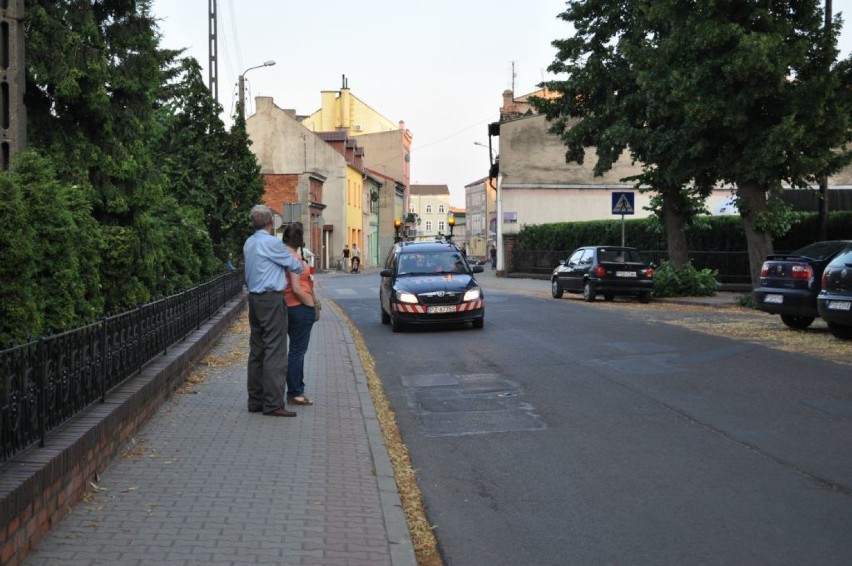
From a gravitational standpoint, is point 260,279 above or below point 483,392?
above

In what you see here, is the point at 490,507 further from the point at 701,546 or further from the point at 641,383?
the point at 641,383

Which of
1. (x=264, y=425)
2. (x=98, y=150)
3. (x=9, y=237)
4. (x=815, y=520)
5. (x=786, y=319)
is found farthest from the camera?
(x=786, y=319)

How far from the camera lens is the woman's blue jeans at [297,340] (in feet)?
31.2

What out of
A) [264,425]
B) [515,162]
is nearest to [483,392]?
[264,425]

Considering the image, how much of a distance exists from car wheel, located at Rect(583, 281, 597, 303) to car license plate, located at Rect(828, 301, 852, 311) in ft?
37.3

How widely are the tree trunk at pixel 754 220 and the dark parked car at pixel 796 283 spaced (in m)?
5.55

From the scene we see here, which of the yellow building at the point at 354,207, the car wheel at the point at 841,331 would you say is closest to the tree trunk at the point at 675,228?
the car wheel at the point at 841,331

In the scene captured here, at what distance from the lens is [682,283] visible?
27.1m

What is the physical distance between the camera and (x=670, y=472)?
6.81 meters

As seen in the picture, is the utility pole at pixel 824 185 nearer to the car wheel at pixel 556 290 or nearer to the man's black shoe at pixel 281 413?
the car wheel at pixel 556 290

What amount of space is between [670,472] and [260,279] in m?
4.06

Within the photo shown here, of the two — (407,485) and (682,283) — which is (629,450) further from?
(682,283)

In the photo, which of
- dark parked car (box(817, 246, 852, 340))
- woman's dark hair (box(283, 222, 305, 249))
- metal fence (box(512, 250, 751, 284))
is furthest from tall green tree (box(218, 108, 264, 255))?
woman's dark hair (box(283, 222, 305, 249))

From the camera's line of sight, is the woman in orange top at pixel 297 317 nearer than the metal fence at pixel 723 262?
Yes
